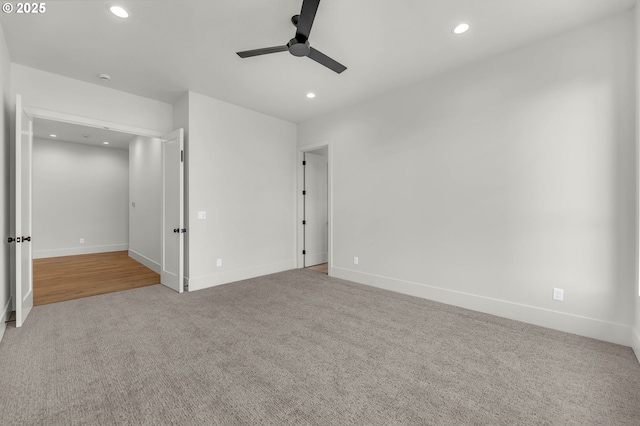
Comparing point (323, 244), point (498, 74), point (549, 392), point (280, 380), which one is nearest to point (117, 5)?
point (280, 380)

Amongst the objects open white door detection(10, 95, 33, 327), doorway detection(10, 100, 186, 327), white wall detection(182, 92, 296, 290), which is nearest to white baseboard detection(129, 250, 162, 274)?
doorway detection(10, 100, 186, 327)

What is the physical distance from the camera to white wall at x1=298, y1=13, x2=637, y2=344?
2500mm

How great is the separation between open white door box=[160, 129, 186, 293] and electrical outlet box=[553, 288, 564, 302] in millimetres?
4427

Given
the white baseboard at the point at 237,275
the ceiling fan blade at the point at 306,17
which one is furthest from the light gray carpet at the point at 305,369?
the ceiling fan blade at the point at 306,17

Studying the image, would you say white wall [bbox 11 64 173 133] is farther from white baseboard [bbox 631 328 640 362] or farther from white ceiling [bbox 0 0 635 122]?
white baseboard [bbox 631 328 640 362]

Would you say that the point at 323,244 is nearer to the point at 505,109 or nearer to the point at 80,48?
the point at 505,109

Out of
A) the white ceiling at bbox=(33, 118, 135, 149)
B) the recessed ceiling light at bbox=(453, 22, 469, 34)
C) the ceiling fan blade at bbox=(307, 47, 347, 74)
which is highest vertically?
the recessed ceiling light at bbox=(453, 22, 469, 34)

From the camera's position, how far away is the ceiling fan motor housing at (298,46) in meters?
2.31

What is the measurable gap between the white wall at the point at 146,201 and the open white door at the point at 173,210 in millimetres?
873

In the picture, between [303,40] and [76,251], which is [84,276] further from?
[303,40]

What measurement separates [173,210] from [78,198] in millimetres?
4860

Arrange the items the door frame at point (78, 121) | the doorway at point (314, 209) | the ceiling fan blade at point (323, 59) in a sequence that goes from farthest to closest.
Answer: the doorway at point (314, 209), the door frame at point (78, 121), the ceiling fan blade at point (323, 59)

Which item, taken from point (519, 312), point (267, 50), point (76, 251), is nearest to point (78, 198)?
point (76, 251)

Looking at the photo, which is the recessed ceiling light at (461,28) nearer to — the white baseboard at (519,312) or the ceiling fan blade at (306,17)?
the ceiling fan blade at (306,17)
